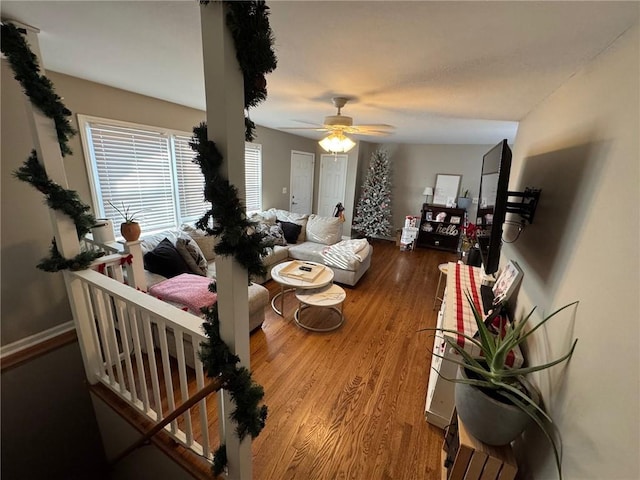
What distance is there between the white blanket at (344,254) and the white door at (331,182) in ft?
8.14

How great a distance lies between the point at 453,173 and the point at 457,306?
4777 mm

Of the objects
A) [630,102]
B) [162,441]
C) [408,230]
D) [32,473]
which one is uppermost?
[630,102]

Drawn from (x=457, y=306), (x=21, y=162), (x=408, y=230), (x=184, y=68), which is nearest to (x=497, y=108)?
(x=457, y=306)

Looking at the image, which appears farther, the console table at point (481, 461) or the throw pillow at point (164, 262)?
the throw pillow at point (164, 262)

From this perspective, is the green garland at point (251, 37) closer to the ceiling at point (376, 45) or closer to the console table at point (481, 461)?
the ceiling at point (376, 45)

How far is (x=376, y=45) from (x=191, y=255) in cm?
259

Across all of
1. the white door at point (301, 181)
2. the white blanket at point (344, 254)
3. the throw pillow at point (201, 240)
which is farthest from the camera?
the white door at point (301, 181)

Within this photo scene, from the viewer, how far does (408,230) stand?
568 cm

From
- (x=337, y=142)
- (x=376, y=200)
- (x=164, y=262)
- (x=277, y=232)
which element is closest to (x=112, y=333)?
(x=164, y=262)

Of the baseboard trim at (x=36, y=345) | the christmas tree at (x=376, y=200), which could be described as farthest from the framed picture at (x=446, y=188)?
the baseboard trim at (x=36, y=345)

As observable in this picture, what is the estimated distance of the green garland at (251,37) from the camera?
714 millimetres

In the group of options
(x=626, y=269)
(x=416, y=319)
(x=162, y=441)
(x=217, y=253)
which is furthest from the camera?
(x=416, y=319)

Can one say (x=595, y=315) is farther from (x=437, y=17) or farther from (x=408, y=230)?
(x=408, y=230)

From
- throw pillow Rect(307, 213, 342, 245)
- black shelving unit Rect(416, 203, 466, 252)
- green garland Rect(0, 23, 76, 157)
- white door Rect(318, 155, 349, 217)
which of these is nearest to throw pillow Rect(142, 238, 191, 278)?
green garland Rect(0, 23, 76, 157)
